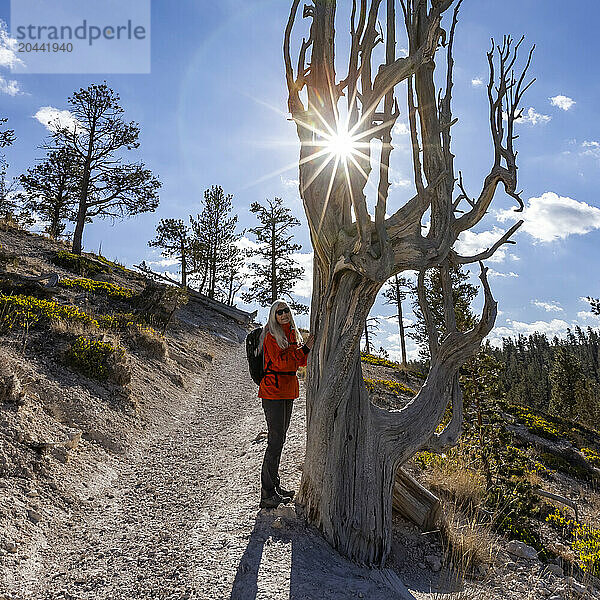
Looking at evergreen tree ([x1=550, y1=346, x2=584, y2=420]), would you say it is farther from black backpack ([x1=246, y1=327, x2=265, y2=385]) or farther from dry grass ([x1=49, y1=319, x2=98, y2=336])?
black backpack ([x1=246, y1=327, x2=265, y2=385])

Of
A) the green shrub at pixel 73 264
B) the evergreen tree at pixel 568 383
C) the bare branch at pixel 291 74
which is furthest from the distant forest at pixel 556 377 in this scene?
the green shrub at pixel 73 264

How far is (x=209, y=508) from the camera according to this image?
4680 millimetres

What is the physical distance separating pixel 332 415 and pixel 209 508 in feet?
6.01

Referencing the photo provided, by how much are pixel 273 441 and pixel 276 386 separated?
0.59m

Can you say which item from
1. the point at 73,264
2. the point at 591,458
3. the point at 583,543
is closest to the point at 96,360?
the point at 583,543

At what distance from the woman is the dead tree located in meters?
0.21

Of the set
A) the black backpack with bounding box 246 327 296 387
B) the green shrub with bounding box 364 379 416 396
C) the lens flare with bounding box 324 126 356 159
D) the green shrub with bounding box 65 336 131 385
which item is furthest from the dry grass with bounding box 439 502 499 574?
the green shrub with bounding box 364 379 416 396

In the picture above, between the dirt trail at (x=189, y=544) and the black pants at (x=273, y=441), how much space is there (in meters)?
0.28

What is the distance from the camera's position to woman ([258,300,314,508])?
14.5 ft

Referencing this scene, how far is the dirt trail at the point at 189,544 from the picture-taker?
3.24 metres

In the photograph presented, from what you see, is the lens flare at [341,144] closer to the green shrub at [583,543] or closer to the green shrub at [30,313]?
the green shrub at [583,543]

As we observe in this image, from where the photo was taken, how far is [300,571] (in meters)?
3.43

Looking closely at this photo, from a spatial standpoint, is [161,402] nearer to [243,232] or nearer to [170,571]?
[170,571]

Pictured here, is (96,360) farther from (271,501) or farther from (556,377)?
(556,377)
